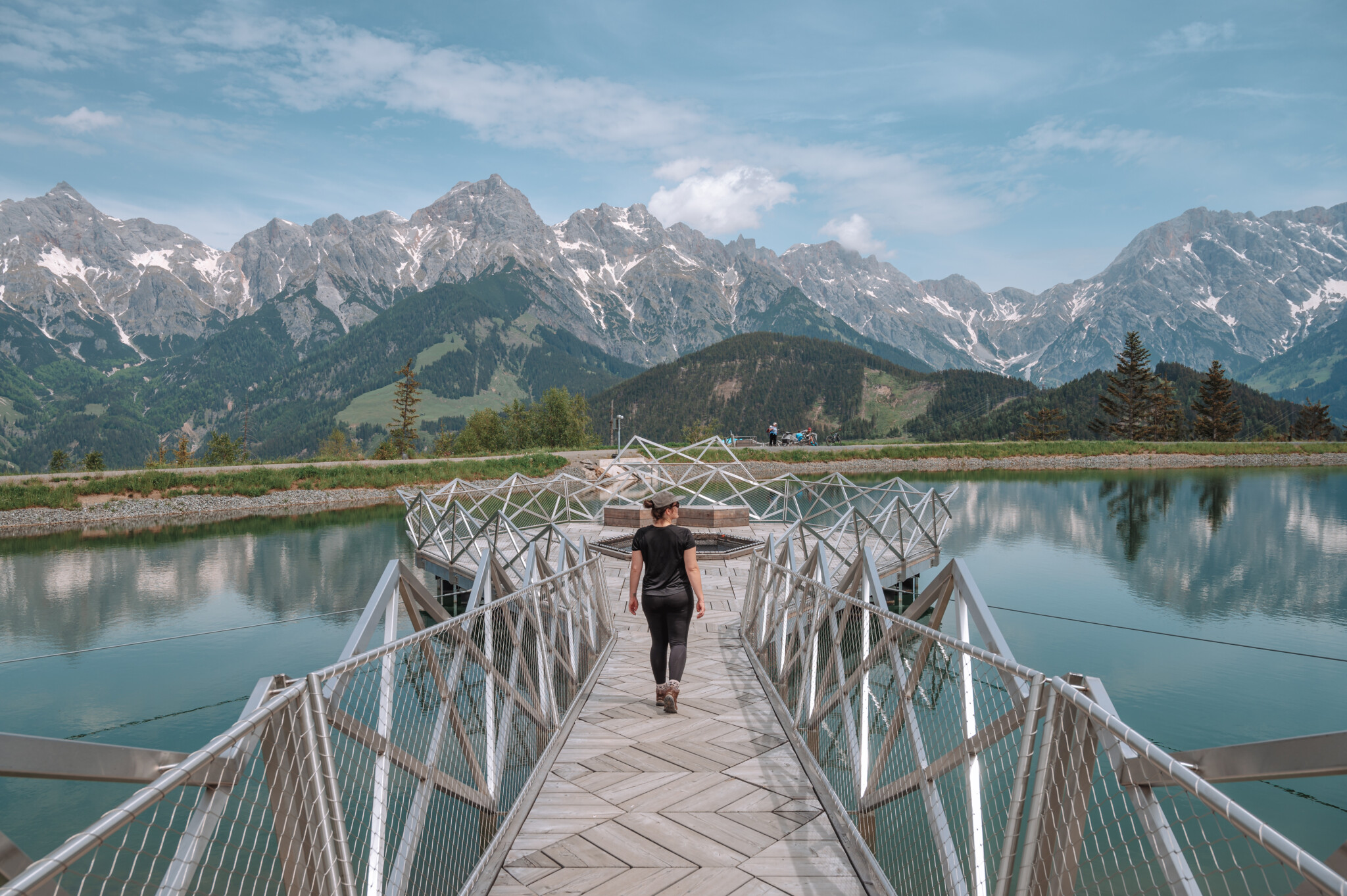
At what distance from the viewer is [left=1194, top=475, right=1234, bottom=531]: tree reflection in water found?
1142 inches

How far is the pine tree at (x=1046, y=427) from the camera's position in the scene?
77.8 metres

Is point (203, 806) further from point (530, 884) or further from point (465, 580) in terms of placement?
point (465, 580)

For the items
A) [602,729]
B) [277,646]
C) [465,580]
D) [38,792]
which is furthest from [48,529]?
[602,729]

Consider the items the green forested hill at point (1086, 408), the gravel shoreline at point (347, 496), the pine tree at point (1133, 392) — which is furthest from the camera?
the green forested hill at point (1086, 408)

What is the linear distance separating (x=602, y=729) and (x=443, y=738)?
2150 mm

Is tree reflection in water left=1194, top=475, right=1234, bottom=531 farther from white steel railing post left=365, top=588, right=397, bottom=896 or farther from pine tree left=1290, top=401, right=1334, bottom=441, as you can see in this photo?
pine tree left=1290, top=401, right=1334, bottom=441

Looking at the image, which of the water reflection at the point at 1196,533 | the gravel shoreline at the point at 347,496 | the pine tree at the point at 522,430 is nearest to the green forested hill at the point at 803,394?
the gravel shoreline at the point at 347,496

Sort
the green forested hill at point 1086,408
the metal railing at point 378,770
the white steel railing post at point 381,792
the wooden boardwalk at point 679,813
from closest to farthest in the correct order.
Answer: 1. the metal railing at point 378,770
2. the white steel railing post at point 381,792
3. the wooden boardwalk at point 679,813
4. the green forested hill at point 1086,408

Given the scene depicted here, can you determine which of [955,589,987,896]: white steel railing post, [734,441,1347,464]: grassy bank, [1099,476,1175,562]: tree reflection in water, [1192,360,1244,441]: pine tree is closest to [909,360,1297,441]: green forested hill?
[1192,360,1244,441]: pine tree

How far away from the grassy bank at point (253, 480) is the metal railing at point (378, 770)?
3518 centimetres

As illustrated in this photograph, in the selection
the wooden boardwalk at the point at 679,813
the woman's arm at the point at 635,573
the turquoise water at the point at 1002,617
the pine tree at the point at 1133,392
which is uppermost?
the pine tree at the point at 1133,392

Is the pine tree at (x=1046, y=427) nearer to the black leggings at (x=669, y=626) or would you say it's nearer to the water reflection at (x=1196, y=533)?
the water reflection at (x=1196, y=533)

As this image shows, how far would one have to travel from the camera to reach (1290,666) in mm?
12656

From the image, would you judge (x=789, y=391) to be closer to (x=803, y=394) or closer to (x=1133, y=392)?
(x=803, y=394)
